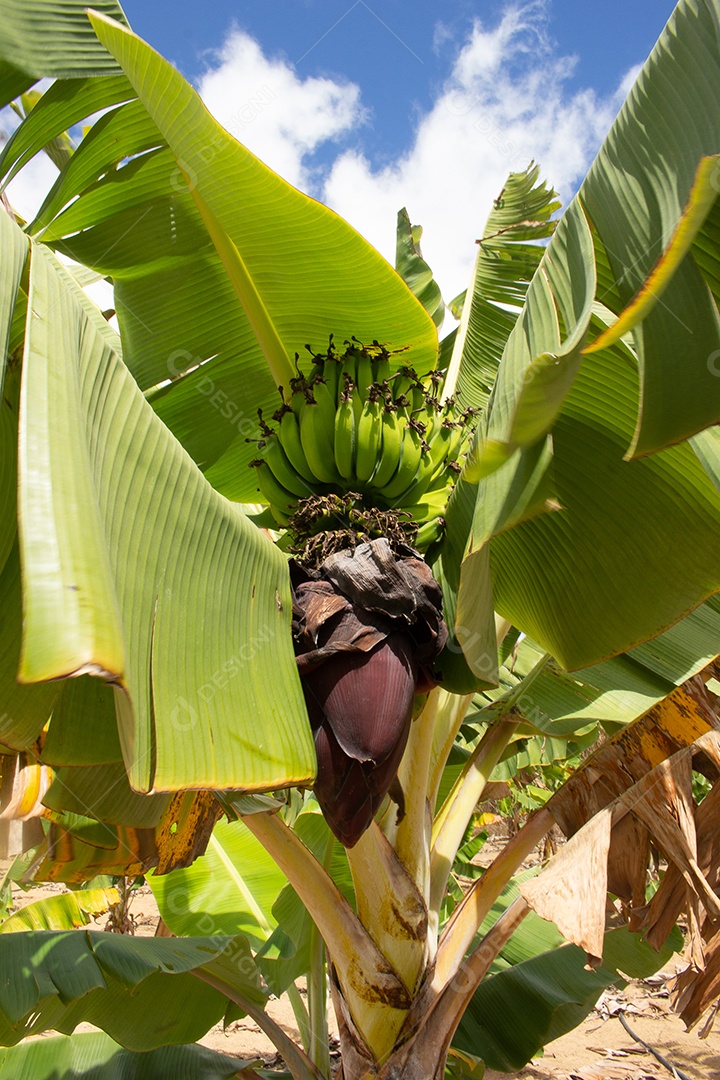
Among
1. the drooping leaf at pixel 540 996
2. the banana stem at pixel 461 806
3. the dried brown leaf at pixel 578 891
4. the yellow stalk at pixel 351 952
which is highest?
the dried brown leaf at pixel 578 891

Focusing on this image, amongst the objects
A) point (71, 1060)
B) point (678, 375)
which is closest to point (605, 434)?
point (678, 375)

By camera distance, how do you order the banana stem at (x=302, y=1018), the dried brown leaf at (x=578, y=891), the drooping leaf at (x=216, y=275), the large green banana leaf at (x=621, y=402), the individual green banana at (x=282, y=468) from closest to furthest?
the large green banana leaf at (x=621, y=402)
the dried brown leaf at (x=578, y=891)
the drooping leaf at (x=216, y=275)
the individual green banana at (x=282, y=468)
the banana stem at (x=302, y=1018)

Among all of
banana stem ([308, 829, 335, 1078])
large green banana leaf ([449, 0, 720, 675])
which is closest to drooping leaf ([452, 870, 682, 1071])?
banana stem ([308, 829, 335, 1078])

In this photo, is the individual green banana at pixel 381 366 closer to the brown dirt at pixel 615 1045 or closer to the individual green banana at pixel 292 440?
the individual green banana at pixel 292 440

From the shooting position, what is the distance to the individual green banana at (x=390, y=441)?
1379 millimetres

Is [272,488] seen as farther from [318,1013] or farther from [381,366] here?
[318,1013]

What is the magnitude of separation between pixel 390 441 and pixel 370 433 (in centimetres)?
4

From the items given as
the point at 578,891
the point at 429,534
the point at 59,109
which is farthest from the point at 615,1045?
the point at 59,109

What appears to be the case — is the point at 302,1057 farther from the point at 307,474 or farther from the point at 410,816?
the point at 307,474

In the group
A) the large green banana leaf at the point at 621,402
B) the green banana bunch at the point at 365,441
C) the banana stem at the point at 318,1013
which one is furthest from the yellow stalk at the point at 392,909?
the banana stem at the point at 318,1013

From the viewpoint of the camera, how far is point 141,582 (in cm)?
81

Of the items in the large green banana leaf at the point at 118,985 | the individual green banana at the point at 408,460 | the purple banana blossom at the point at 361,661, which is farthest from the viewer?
the large green banana leaf at the point at 118,985

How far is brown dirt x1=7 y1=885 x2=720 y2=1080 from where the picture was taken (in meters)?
3.90

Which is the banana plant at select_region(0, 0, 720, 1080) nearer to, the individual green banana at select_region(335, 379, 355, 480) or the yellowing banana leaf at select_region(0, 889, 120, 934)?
the individual green banana at select_region(335, 379, 355, 480)
